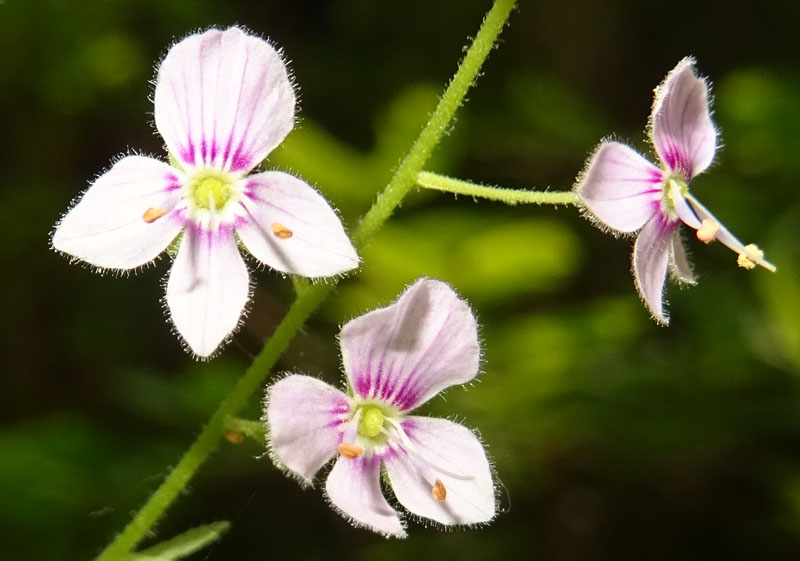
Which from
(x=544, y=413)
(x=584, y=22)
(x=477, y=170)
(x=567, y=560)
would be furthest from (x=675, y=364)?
(x=584, y=22)

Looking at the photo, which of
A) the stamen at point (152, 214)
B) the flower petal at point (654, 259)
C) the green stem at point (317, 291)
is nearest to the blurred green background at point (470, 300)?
the green stem at point (317, 291)

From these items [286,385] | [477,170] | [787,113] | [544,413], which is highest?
[477,170]

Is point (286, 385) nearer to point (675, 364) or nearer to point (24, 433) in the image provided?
point (24, 433)

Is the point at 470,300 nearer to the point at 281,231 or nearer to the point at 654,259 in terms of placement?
the point at 654,259

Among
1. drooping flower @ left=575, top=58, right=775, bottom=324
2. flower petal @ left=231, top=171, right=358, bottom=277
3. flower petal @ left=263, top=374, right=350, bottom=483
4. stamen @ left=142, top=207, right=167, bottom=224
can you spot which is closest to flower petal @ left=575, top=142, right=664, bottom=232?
drooping flower @ left=575, top=58, right=775, bottom=324

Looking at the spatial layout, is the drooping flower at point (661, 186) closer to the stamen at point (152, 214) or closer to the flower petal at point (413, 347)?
the flower petal at point (413, 347)

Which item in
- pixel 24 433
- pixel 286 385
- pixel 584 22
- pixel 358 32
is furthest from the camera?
pixel 584 22

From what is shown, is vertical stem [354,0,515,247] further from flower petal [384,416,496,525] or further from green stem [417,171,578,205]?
flower petal [384,416,496,525]

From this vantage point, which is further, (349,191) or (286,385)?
(349,191)
